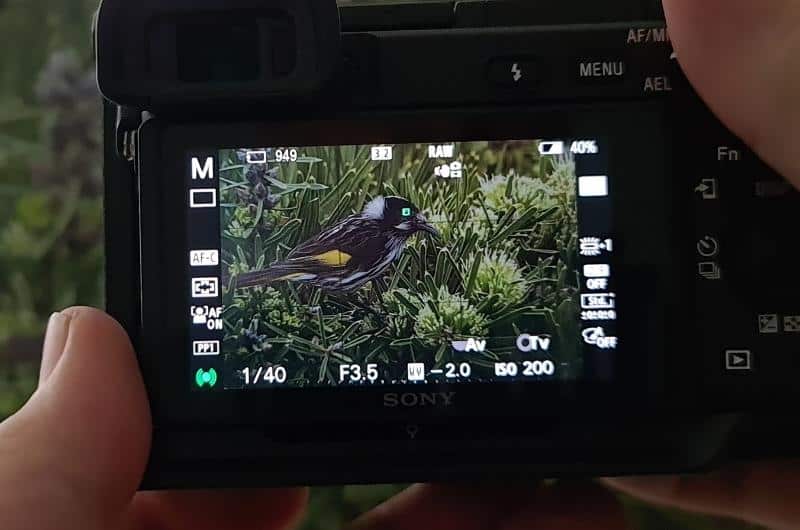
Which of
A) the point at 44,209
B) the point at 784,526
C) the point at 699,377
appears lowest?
the point at 784,526

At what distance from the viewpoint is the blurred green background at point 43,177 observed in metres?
0.93

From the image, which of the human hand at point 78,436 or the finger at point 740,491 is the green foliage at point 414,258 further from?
the finger at point 740,491

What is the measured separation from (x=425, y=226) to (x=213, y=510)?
31cm

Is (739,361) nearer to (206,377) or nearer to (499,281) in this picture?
(499,281)

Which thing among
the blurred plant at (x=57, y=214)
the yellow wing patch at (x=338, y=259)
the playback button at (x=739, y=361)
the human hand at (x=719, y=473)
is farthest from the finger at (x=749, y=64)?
the blurred plant at (x=57, y=214)

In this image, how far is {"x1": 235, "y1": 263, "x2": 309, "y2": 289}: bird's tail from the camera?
0.53 m

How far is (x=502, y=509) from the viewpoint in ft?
2.32

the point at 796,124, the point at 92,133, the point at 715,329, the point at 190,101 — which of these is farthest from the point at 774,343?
the point at 92,133

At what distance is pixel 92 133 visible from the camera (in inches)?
37.3

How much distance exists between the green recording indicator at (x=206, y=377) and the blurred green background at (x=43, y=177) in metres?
0.43

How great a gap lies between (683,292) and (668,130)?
0.11m

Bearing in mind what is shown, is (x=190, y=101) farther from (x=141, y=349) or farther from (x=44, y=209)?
(x=44, y=209)

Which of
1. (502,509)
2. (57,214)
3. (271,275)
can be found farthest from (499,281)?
(57,214)

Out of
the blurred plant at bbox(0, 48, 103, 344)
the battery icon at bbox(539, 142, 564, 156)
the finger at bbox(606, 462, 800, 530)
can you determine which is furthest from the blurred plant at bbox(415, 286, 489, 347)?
the blurred plant at bbox(0, 48, 103, 344)
